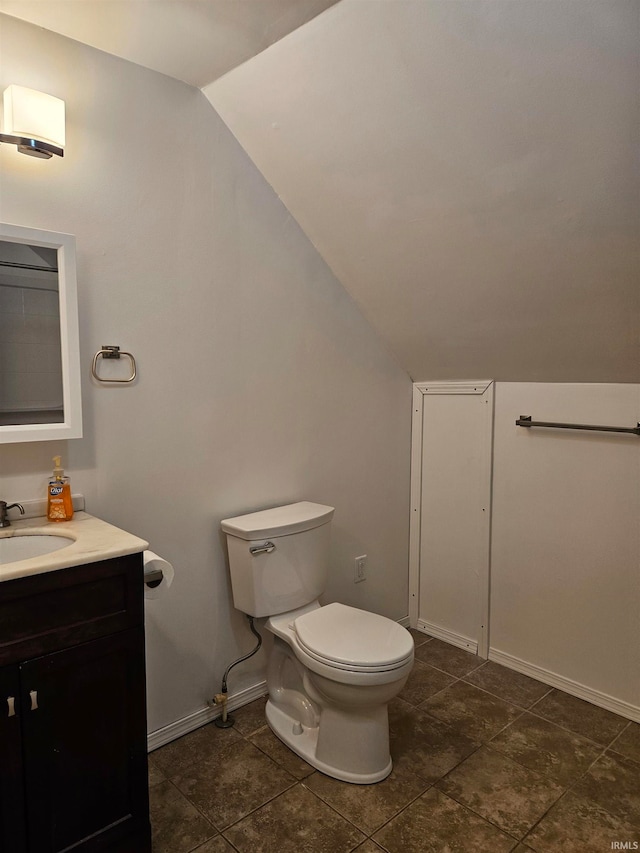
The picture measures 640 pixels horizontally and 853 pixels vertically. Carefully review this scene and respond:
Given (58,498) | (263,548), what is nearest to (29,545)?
(58,498)

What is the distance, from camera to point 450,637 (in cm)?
280

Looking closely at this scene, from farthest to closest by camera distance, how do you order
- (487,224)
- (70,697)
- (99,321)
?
(487,224), (99,321), (70,697)

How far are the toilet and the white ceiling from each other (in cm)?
150

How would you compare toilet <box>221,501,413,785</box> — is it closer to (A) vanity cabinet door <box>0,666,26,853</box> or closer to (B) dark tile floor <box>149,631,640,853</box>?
(B) dark tile floor <box>149,631,640,853</box>

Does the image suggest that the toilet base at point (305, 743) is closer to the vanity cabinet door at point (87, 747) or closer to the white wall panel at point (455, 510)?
the vanity cabinet door at point (87, 747)

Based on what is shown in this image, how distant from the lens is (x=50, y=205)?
5.48 feet

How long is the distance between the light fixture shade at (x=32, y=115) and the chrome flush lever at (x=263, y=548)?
4.42 feet

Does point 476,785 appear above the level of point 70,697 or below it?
below

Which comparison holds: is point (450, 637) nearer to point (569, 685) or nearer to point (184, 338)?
point (569, 685)

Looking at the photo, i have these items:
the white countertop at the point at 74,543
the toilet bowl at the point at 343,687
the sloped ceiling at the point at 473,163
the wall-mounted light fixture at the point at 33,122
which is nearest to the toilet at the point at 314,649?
the toilet bowl at the point at 343,687

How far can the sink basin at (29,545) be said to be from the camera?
152 centimetres

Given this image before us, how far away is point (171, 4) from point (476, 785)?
2.40 metres

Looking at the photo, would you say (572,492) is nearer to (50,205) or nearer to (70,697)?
(70,697)

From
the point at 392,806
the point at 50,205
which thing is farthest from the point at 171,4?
the point at 392,806
